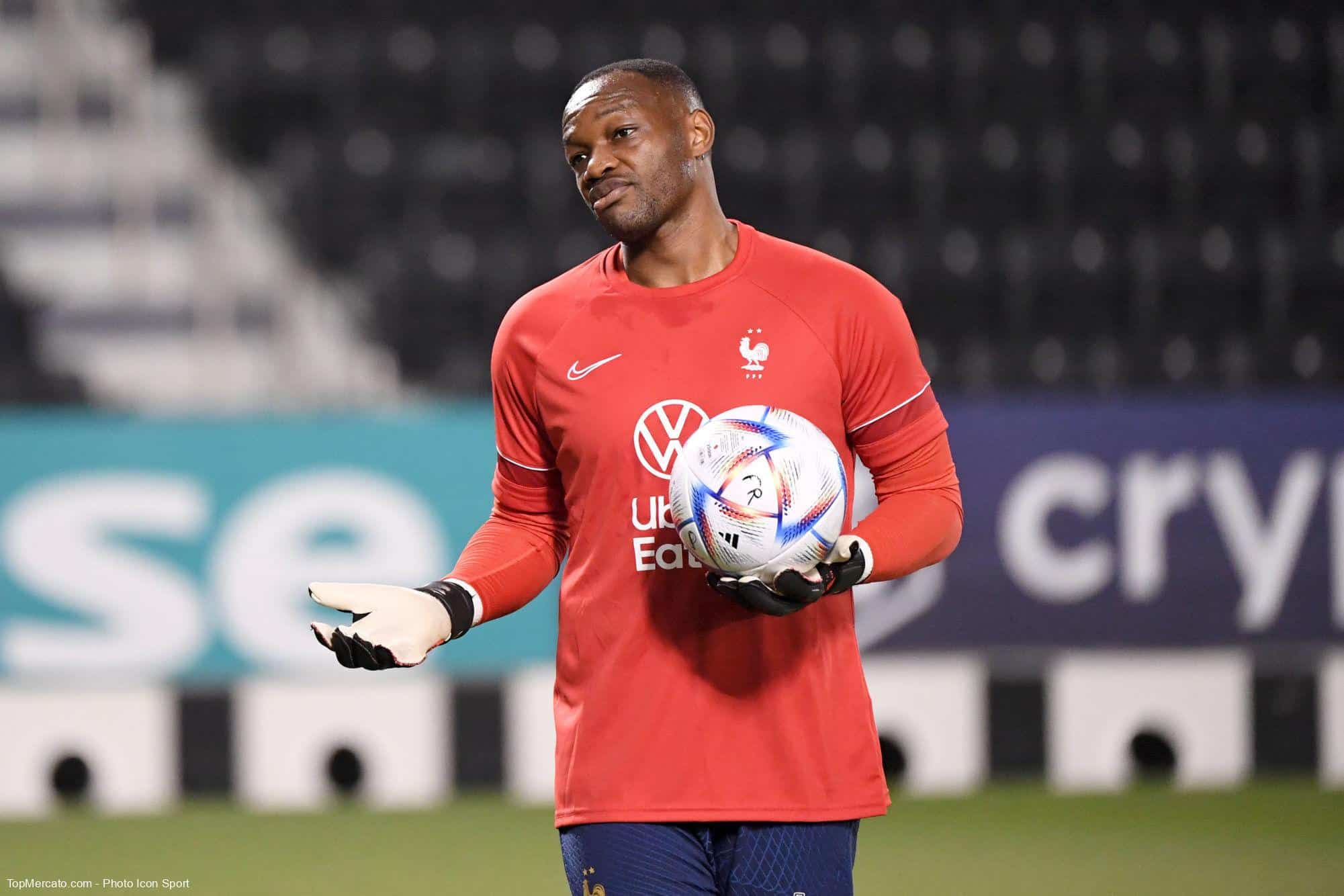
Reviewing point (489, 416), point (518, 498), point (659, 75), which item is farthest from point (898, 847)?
point (659, 75)

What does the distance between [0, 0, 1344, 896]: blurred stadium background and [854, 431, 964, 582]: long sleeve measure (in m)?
0.34

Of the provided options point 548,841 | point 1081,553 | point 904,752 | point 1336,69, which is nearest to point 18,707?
point 548,841

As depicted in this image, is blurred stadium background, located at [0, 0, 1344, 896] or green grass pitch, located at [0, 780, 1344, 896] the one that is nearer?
green grass pitch, located at [0, 780, 1344, 896]

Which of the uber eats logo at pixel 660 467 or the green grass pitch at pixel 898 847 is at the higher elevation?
the uber eats logo at pixel 660 467

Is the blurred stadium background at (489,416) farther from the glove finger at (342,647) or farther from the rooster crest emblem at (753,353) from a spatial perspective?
the glove finger at (342,647)

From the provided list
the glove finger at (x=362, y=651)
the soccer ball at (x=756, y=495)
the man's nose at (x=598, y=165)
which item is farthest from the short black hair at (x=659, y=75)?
the glove finger at (x=362, y=651)

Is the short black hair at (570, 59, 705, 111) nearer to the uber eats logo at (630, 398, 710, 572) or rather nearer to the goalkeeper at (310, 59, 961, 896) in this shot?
the goalkeeper at (310, 59, 961, 896)

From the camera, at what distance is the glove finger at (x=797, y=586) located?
87.6 inches

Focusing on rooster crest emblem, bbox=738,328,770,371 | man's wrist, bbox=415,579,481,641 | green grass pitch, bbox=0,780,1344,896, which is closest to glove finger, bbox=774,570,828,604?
rooster crest emblem, bbox=738,328,770,371

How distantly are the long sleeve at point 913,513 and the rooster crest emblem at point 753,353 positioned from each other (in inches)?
8.8

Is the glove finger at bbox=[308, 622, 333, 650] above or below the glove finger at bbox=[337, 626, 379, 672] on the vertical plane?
above

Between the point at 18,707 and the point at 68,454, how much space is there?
0.88 metres

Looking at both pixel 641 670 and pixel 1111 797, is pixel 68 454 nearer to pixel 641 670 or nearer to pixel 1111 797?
pixel 1111 797

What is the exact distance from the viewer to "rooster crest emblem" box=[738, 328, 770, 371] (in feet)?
8.13
